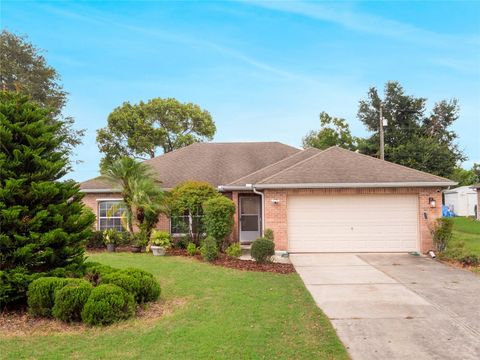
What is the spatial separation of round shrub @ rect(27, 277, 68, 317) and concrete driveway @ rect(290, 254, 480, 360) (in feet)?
14.8

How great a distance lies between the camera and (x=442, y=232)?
12.3 m

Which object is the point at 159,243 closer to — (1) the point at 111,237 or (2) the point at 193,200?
(2) the point at 193,200

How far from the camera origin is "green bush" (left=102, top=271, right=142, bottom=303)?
634 cm

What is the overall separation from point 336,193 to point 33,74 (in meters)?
26.6

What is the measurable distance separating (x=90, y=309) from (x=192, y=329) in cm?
160

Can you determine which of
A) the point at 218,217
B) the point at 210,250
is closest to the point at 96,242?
the point at 218,217

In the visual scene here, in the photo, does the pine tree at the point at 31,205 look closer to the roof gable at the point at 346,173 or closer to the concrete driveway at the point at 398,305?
the concrete driveway at the point at 398,305

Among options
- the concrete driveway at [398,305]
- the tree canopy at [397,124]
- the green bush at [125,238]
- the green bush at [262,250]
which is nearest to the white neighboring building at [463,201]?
the tree canopy at [397,124]

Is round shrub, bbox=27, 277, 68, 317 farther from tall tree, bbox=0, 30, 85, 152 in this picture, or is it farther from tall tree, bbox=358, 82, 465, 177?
tall tree, bbox=358, 82, 465, 177

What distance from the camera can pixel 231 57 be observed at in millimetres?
14234

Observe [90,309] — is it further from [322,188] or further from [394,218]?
[394,218]

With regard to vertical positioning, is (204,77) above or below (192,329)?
above

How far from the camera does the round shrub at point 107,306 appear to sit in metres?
5.58

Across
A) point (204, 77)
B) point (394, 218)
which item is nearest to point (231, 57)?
point (204, 77)
